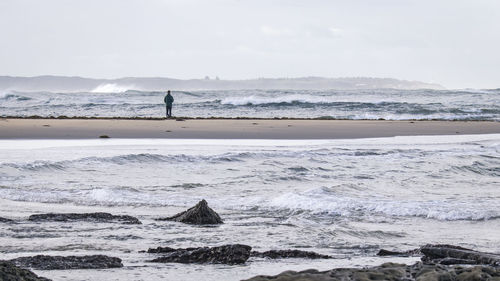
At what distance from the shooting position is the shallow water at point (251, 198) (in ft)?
15.5

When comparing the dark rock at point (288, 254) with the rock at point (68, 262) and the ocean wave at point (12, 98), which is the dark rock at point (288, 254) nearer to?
the rock at point (68, 262)

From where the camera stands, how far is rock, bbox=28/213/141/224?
5.72 meters

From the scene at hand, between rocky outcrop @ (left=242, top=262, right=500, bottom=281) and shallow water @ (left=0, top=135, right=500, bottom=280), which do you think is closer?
rocky outcrop @ (left=242, top=262, right=500, bottom=281)

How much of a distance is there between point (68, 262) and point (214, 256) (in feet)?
2.60

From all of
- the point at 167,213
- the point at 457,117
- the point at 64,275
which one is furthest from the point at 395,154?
the point at 457,117

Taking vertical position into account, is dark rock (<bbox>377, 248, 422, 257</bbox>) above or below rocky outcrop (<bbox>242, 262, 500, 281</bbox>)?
below

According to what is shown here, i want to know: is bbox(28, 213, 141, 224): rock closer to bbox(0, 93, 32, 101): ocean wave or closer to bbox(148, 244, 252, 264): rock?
bbox(148, 244, 252, 264): rock

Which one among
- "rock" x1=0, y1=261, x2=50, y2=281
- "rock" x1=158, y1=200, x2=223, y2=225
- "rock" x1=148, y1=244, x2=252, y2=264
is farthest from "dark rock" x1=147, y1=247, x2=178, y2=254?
"rock" x1=0, y1=261, x2=50, y2=281

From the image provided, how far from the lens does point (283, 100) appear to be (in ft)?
131

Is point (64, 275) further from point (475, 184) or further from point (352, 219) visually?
point (475, 184)

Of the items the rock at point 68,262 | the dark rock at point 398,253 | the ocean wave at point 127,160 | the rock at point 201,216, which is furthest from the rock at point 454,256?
the ocean wave at point 127,160

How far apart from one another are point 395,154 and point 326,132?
6.29 meters

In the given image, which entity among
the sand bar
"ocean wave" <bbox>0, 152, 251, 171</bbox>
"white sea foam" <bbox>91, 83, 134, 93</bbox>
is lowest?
the sand bar

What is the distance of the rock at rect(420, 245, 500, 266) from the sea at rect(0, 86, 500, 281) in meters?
0.17
